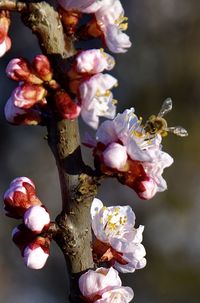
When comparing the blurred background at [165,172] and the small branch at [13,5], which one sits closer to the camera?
the small branch at [13,5]

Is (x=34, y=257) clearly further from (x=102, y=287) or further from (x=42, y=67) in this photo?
(x=42, y=67)

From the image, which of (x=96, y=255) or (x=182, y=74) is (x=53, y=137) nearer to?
(x=96, y=255)

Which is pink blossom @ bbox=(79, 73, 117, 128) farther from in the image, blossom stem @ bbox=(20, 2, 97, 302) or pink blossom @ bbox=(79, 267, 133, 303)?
pink blossom @ bbox=(79, 267, 133, 303)

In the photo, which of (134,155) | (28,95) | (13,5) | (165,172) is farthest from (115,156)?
(165,172)

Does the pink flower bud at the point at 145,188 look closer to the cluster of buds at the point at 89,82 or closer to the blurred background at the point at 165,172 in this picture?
the cluster of buds at the point at 89,82

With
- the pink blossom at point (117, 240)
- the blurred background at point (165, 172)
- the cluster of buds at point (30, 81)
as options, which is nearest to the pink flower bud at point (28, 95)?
the cluster of buds at point (30, 81)

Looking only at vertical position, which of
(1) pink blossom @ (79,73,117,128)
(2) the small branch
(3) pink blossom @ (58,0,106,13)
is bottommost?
(1) pink blossom @ (79,73,117,128)

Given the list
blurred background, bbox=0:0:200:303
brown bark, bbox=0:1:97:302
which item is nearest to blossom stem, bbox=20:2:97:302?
brown bark, bbox=0:1:97:302
